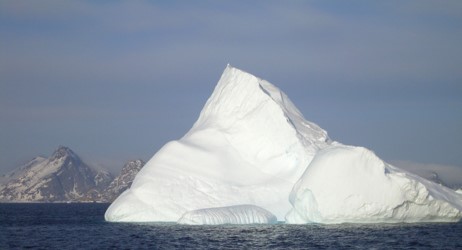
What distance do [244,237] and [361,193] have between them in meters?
9.51

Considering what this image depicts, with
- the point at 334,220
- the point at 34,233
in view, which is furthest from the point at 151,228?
the point at 334,220

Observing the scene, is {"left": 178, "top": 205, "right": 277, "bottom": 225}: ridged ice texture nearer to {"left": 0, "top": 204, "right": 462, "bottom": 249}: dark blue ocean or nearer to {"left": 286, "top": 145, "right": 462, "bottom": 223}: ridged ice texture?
{"left": 0, "top": 204, "right": 462, "bottom": 249}: dark blue ocean

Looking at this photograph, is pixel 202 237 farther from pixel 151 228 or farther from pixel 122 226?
pixel 122 226

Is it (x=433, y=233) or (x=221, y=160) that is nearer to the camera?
(x=433, y=233)

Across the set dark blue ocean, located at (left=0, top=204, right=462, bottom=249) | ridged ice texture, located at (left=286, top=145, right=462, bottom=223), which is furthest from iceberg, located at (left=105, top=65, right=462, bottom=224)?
dark blue ocean, located at (left=0, top=204, right=462, bottom=249)

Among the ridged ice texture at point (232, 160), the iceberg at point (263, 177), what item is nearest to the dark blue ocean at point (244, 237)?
the iceberg at point (263, 177)

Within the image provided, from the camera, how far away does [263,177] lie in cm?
5950

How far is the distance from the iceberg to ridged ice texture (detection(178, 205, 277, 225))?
0.22 feet

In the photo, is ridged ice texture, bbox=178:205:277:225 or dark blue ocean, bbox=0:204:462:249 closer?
dark blue ocean, bbox=0:204:462:249

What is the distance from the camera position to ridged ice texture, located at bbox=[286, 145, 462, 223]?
166 feet

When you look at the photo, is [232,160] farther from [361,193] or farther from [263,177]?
[361,193]

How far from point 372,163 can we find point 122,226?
18.7m

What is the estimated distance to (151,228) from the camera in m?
53.0

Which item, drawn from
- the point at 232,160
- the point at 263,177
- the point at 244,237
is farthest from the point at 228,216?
the point at 232,160
